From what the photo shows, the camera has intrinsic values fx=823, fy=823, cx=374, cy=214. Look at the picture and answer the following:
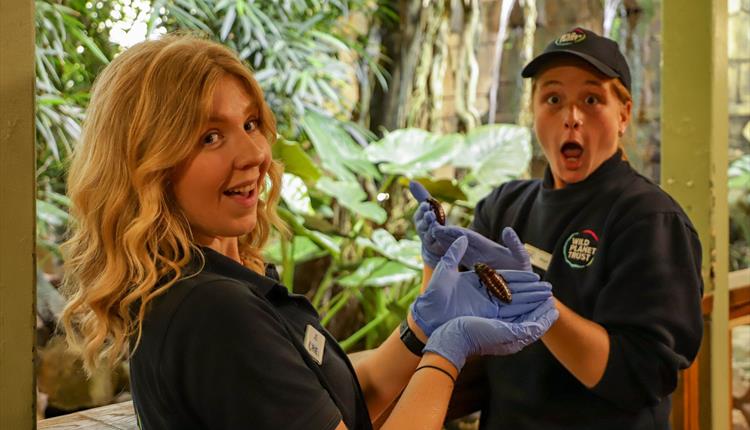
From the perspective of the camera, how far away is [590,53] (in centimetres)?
157

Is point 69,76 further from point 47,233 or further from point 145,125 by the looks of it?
point 145,125

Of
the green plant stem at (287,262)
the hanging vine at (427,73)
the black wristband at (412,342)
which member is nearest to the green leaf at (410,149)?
the green plant stem at (287,262)

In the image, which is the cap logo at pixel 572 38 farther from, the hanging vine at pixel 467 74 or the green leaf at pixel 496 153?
the hanging vine at pixel 467 74

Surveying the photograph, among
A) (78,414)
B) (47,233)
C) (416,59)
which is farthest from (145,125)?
(416,59)

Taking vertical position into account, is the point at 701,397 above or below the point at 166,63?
below

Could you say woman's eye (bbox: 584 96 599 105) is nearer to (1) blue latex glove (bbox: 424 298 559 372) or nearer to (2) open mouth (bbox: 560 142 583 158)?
(2) open mouth (bbox: 560 142 583 158)

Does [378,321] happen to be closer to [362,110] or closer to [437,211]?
[437,211]

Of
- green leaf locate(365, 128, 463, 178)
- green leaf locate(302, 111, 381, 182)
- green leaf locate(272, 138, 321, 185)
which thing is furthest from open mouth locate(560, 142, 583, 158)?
green leaf locate(302, 111, 381, 182)

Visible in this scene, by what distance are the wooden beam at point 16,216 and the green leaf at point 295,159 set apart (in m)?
2.37

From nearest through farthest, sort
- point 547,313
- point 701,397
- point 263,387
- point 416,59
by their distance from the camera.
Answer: point 263,387 < point 547,313 < point 701,397 < point 416,59

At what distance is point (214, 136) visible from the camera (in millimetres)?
1018

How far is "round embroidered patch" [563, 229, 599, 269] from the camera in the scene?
1523mm

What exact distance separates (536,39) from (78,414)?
588cm

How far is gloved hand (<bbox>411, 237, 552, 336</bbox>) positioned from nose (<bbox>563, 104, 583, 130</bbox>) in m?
0.44
